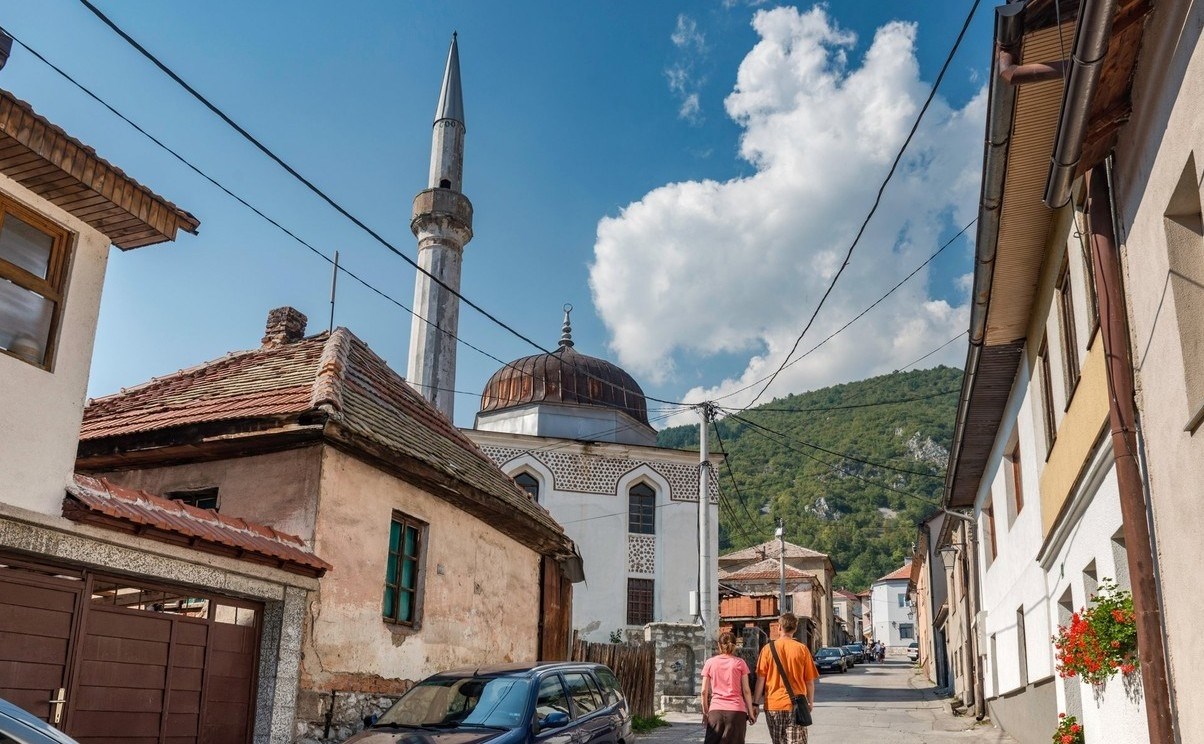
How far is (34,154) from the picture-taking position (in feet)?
23.4

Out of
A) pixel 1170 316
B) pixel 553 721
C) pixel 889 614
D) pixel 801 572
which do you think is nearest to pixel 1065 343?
pixel 1170 316

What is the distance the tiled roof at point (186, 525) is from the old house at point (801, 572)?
48452mm

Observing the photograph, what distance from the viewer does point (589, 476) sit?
33281 mm

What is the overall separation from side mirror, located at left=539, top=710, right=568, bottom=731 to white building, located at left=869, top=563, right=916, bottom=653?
89197mm

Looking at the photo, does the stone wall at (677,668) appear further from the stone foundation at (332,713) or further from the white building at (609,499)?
the stone foundation at (332,713)

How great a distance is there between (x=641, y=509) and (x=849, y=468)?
76.4 meters

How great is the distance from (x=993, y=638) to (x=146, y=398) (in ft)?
46.9

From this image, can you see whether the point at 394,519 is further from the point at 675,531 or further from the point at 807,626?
the point at 807,626

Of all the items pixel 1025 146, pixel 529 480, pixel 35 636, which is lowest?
pixel 35 636

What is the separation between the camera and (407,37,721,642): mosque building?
32094 mm

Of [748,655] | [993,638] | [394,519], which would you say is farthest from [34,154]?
[748,655]

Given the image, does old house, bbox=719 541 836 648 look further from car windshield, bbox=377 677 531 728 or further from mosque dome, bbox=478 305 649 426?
car windshield, bbox=377 677 531 728

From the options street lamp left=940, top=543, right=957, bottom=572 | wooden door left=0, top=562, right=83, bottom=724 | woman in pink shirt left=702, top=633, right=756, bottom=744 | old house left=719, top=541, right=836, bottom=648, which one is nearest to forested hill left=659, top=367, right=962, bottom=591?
old house left=719, top=541, right=836, bottom=648

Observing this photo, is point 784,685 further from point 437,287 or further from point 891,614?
point 891,614
